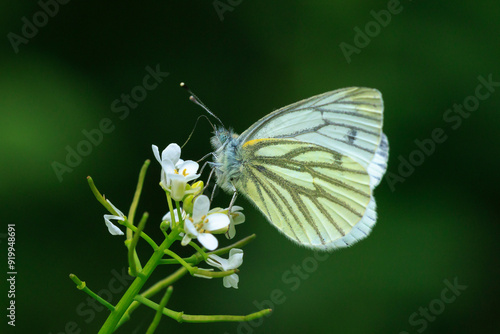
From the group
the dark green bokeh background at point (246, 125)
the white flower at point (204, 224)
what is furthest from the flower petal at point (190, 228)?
the dark green bokeh background at point (246, 125)

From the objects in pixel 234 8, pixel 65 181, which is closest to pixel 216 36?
pixel 234 8

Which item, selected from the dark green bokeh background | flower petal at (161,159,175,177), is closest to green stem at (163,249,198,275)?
flower petal at (161,159,175,177)

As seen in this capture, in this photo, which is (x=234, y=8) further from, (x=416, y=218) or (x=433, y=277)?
(x=433, y=277)

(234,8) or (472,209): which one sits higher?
(234,8)

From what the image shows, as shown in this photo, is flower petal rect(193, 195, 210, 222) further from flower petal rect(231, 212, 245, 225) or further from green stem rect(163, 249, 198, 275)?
flower petal rect(231, 212, 245, 225)

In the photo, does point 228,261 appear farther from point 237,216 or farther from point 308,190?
point 308,190

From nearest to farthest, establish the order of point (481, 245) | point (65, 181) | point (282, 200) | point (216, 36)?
point (282, 200) → point (65, 181) → point (481, 245) → point (216, 36)

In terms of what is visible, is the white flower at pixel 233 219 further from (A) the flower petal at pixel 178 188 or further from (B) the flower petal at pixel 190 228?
(B) the flower petal at pixel 190 228

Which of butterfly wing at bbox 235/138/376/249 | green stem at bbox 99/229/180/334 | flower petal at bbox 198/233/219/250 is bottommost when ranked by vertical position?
butterfly wing at bbox 235/138/376/249
